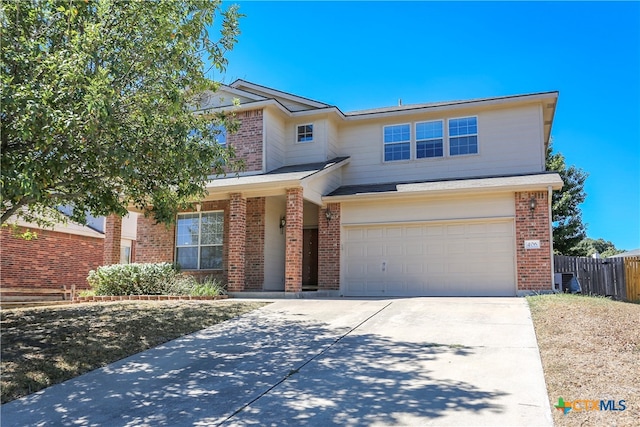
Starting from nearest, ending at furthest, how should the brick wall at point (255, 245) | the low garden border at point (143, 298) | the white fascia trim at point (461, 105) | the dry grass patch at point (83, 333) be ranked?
the dry grass patch at point (83, 333)
the low garden border at point (143, 298)
the white fascia trim at point (461, 105)
the brick wall at point (255, 245)

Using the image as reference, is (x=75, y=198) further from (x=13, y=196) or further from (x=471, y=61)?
(x=471, y=61)

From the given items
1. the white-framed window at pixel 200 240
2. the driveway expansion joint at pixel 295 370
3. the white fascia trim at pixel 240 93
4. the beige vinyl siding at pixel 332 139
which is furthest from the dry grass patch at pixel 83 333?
the white fascia trim at pixel 240 93

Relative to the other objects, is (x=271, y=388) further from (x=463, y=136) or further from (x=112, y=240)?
(x=112, y=240)

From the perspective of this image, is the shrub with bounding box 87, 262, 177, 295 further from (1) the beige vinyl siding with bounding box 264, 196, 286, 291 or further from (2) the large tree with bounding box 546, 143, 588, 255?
(2) the large tree with bounding box 546, 143, 588, 255

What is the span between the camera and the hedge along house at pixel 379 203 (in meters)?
13.5

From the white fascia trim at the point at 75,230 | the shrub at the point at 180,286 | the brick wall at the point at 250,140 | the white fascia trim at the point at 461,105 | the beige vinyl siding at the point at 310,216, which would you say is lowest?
the shrub at the point at 180,286

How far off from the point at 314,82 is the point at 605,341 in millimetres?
14133

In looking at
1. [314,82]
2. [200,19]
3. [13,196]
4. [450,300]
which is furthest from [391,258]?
[13,196]

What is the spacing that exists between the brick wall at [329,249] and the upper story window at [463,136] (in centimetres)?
421

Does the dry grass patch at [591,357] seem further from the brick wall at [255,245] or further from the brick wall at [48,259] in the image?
the brick wall at [48,259]

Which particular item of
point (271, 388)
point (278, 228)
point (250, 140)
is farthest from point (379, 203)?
point (271, 388)

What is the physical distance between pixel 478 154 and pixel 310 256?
650cm

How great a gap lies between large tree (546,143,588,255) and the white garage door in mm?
12126

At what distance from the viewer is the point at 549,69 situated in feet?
54.3
